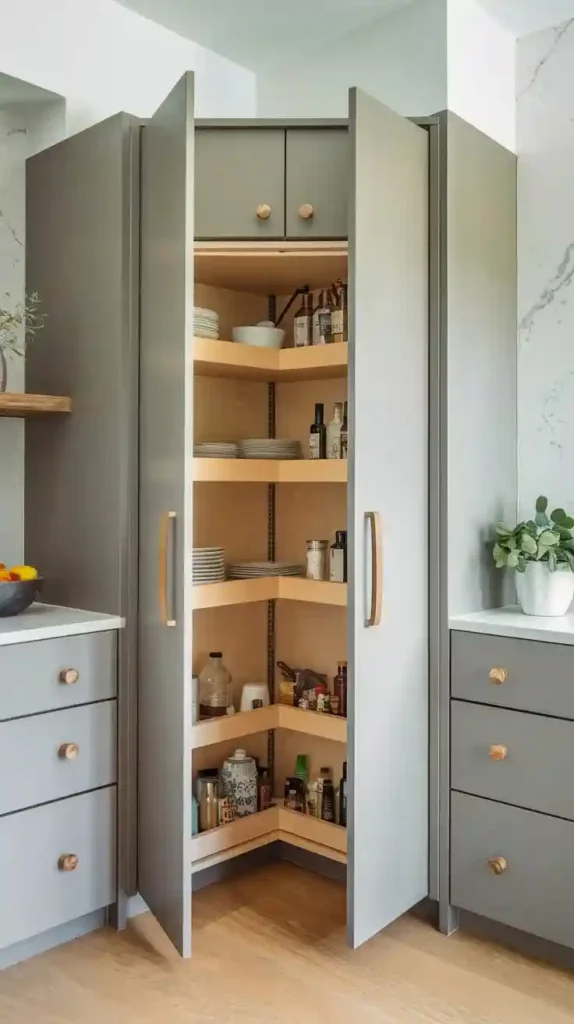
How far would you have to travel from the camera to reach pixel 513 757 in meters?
2.30

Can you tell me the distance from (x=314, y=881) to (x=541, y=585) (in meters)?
1.20

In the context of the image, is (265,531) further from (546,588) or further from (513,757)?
(513,757)

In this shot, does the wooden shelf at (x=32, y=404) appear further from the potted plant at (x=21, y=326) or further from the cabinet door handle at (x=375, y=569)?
the cabinet door handle at (x=375, y=569)

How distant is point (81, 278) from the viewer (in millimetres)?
2549

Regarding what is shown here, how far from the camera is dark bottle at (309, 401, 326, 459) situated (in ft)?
8.77

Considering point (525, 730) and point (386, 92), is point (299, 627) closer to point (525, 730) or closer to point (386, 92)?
point (525, 730)

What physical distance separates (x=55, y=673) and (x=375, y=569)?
87cm

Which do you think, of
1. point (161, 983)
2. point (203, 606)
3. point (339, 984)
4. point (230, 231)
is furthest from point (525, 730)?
point (230, 231)

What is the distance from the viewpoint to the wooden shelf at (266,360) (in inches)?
98.3

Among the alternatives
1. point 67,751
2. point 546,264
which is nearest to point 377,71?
point 546,264

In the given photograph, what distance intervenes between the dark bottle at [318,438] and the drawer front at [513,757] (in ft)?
2.74

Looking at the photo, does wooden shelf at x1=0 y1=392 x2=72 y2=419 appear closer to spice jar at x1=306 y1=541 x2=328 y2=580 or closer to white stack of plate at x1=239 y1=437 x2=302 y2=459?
white stack of plate at x1=239 y1=437 x2=302 y2=459

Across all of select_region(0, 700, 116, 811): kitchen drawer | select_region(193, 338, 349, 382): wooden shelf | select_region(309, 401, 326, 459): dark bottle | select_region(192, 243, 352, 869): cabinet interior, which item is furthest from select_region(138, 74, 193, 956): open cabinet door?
select_region(309, 401, 326, 459): dark bottle

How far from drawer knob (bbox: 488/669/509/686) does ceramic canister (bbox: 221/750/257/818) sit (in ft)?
2.98
